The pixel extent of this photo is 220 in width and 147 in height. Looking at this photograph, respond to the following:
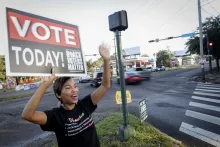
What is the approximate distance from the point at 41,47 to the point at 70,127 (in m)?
0.91

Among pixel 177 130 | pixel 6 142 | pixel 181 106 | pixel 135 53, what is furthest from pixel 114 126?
pixel 135 53

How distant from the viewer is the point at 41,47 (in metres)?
2.07

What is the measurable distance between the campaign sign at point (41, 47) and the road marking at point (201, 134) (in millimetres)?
4260

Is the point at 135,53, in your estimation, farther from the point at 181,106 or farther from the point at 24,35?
the point at 24,35

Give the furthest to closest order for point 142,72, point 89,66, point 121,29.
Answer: point 89,66
point 142,72
point 121,29

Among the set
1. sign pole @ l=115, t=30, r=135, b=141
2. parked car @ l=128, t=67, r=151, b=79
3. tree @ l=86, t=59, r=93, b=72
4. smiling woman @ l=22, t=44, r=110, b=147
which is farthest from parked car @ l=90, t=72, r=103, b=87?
tree @ l=86, t=59, r=93, b=72

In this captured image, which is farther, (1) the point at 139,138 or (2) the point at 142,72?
(2) the point at 142,72

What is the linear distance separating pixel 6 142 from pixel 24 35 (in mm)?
5414

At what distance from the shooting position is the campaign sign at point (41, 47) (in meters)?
1.87

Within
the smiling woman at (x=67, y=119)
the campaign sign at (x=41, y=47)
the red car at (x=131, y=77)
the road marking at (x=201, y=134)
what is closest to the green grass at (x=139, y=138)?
the road marking at (x=201, y=134)

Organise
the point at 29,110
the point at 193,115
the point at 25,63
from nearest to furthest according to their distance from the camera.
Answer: the point at 29,110, the point at 25,63, the point at 193,115

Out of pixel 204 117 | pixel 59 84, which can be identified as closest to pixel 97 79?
pixel 204 117

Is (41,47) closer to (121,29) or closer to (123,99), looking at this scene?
(121,29)

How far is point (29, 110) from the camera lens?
1716mm
